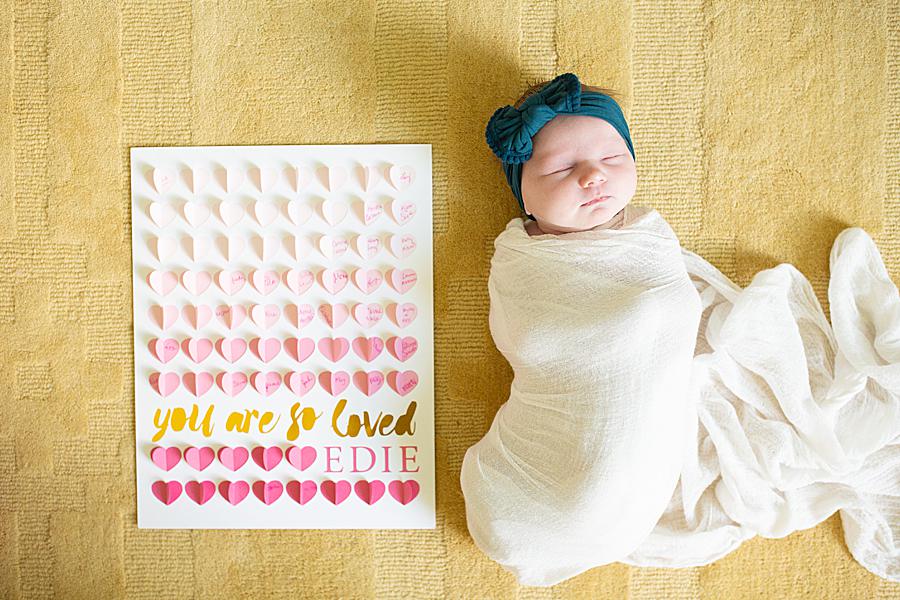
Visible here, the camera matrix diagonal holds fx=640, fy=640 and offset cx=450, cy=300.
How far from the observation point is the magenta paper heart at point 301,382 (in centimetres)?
87

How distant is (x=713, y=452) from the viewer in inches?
33.1

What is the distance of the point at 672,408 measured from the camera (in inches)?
30.2

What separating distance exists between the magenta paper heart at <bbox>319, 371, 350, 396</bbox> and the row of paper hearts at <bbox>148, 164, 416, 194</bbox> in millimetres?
249

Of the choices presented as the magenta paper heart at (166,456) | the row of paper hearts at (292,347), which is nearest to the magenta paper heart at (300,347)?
the row of paper hearts at (292,347)

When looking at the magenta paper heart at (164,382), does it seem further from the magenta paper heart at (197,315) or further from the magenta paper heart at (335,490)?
the magenta paper heart at (335,490)

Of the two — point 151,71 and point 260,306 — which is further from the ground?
point 151,71

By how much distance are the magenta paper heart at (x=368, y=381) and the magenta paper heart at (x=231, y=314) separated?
0.57 ft

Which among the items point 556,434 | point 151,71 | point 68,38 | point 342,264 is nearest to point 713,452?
point 556,434

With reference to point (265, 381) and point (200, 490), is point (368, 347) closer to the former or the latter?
point (265, 381)

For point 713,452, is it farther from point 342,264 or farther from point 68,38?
point 68,38

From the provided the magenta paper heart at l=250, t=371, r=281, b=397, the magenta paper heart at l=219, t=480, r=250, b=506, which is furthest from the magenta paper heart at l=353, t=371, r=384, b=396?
the magenta paper heart at l=219, t=480, r=250, b=506

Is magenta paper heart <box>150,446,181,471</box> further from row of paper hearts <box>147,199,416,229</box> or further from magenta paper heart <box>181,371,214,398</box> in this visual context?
row of paper hearts <box>147,199,416,229</box>

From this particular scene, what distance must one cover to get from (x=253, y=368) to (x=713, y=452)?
625 mm

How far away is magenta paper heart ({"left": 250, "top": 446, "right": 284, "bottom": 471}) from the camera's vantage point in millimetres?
876
